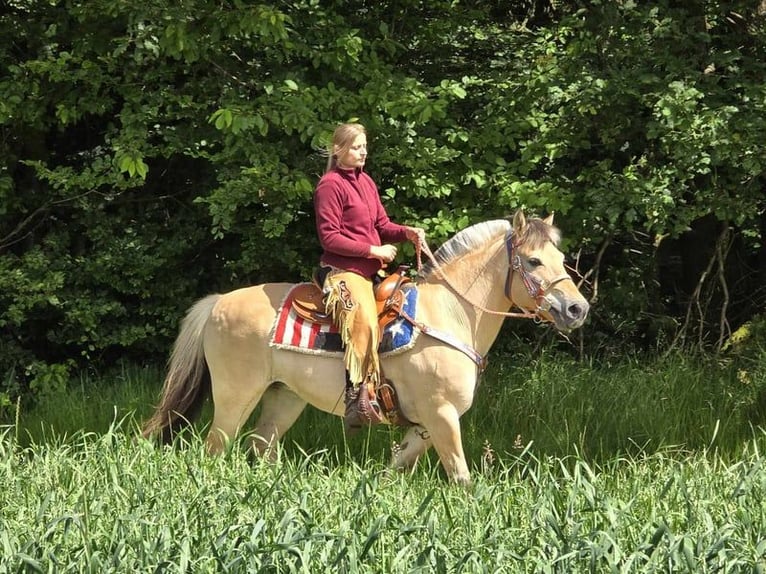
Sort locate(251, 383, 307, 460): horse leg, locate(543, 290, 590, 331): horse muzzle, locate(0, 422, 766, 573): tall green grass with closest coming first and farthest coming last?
locate(0, 422, 766, 573): tall green grass < locate(543, 290, 590, 331): horse muzzle < locate(251, 383, 307, 460): horse leg

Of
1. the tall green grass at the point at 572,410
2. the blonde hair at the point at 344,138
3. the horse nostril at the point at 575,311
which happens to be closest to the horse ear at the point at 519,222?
the horse nostril at the point at 575,311

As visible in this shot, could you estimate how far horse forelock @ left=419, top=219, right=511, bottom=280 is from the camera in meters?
5.71

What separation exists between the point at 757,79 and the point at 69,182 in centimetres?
502

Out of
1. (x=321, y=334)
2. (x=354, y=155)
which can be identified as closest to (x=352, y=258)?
(x=321, y=334)

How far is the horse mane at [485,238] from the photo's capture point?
5.51 metres

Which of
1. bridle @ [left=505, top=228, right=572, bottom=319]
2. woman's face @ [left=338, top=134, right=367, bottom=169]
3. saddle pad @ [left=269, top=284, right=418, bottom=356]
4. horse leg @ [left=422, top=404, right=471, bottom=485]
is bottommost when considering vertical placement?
horse leg @ [left=422, top=404, right=471, bottom=485]

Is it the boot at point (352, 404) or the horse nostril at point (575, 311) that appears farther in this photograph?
the boot at point (352, 404)

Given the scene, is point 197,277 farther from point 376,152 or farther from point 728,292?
point 728,292

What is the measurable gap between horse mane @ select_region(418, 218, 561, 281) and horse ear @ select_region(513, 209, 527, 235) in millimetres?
21

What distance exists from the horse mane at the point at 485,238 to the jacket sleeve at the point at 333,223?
19.0 inches

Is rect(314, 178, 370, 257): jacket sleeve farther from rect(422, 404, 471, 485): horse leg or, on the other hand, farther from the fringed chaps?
rect(422, 404, 471, 485): horse leg

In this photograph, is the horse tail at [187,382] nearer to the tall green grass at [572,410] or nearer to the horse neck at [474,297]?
the tall green grass at [572,410]

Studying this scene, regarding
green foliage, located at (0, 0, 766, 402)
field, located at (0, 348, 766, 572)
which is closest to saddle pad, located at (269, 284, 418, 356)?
field, located at (0, 348, 766, 572)

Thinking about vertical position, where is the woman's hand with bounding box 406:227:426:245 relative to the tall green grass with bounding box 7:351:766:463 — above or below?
→ above
